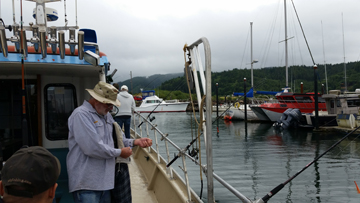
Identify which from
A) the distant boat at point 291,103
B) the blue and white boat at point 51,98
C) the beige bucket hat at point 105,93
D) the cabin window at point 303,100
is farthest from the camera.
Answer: the cabin window at point 303,100

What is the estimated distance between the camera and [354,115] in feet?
65.1

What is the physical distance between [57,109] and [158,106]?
48832mm

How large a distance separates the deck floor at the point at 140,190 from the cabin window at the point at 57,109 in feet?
4.96

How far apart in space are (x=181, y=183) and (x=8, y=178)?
10.6ft

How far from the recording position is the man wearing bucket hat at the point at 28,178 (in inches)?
48.3

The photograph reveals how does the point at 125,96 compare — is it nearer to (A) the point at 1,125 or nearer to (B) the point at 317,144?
(A) the point at 1,125

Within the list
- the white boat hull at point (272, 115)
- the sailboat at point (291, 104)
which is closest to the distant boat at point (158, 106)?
the white boat hull at point (272, 115)

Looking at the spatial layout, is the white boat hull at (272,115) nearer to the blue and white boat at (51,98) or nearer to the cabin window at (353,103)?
the cabin window at (353,103)

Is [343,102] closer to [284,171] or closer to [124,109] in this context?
[284,171]

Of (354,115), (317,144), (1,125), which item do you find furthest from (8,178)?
(354,115)

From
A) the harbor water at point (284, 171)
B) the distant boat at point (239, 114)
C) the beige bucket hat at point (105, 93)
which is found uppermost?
the beige bucket hat at point (105, 93)

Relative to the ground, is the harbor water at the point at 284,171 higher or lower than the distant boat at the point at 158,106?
lower

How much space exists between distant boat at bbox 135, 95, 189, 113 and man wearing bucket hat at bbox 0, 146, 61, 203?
50447 mm

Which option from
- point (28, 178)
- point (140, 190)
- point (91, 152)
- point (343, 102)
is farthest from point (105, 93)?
point (343, 102)
